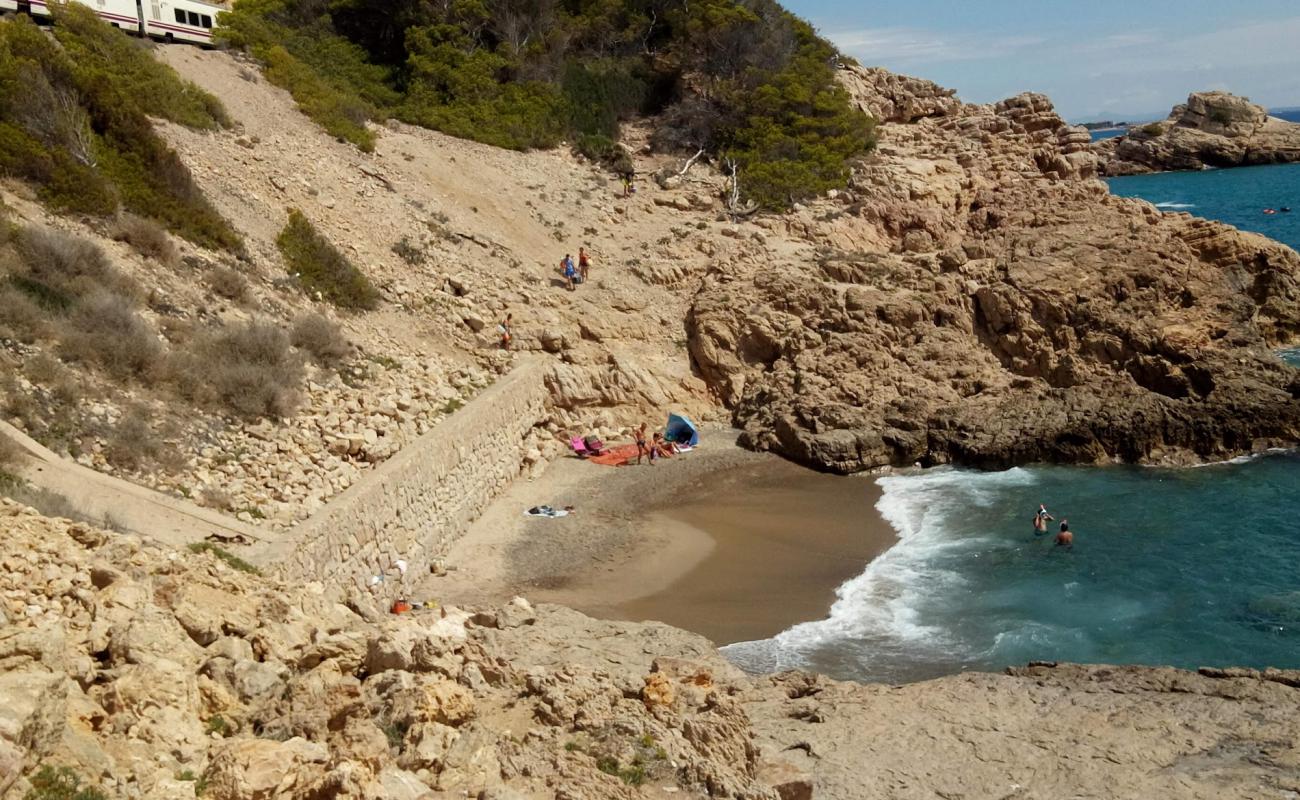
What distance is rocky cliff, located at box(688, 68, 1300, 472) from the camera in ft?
69.1

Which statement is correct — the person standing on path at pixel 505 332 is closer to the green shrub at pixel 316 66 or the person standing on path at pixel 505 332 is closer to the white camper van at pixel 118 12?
the green shrub at pixel 316 66

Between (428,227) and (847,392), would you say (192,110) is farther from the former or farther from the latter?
(847,392)

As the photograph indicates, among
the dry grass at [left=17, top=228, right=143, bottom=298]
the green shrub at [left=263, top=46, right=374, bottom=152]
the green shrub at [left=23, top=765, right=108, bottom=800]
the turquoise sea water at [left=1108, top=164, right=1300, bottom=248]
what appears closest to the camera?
the green shrub at [left=23, top=765, right=108, bottom=800]

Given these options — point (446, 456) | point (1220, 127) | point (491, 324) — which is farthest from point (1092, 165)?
point (1220, 127)

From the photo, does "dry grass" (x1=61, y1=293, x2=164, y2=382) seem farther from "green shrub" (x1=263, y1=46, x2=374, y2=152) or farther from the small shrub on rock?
"green shrub" (x1=263, y1=46, x2=374, y2=152)

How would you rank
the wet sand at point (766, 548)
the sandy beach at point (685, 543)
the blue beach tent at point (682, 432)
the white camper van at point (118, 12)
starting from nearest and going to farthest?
the wet sand at point (766, 548), the sandy beach at point (685, 543), the blue beach tent at point (682, 432), the white camper van at point (118, 12)

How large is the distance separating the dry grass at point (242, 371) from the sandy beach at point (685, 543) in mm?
3509

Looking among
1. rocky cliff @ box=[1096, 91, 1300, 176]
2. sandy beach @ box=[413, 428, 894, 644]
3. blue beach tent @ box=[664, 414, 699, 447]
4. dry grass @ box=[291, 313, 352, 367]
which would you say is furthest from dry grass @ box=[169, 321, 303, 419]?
rocky cliff @ box=[1096, 91, 1300, 176]

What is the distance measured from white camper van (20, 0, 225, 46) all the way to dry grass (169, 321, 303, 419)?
13.8 meters

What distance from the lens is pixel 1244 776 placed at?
29.5 ft

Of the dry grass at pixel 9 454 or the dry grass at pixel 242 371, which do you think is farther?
the dry grass at pixel 242 371

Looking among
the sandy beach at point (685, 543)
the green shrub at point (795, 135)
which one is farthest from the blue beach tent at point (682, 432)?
the green shrub at point (795, 135)

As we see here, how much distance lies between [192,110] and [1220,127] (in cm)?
8478

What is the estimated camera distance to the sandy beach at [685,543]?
1504 cm
